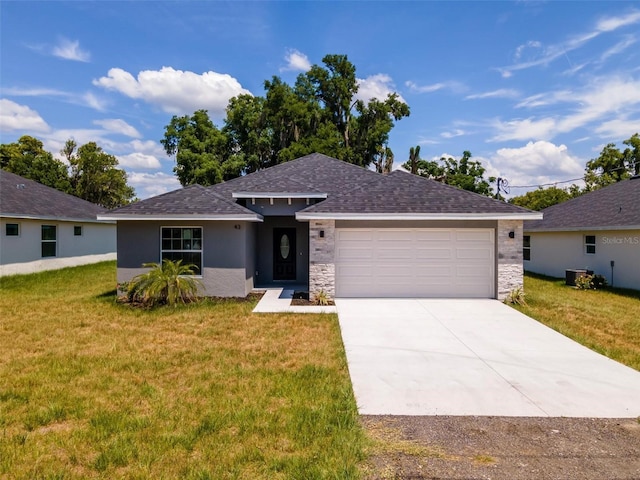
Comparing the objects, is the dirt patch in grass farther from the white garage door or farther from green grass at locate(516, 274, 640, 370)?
the white garage door

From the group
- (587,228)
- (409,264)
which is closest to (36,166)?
(409,264)

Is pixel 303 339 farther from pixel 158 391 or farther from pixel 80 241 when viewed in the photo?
pixel 80 241

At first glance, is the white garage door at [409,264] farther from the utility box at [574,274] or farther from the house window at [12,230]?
the house window at [12,230]

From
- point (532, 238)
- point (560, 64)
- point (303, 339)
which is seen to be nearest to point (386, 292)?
point (303, 339)

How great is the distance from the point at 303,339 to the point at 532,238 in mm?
16882

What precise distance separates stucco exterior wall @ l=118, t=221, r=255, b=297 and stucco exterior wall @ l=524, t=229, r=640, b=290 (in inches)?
552

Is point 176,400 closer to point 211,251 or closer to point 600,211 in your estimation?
point 211,251

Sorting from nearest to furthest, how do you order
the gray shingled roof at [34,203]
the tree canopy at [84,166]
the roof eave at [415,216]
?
1. the roof eave at [415,216]
2. the gray shingled roof at [34,203]
3. the tree canopy at [84,166]

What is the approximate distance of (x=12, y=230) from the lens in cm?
1521

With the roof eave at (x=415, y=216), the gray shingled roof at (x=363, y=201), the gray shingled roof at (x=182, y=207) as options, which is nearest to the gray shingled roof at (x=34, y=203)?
the gray shingled roof at (x=182, y=207)

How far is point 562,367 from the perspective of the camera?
5.79m

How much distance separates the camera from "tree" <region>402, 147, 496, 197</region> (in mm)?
41438

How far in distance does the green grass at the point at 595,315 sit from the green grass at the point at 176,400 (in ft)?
16.7

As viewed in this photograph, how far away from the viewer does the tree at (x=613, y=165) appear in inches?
1339
